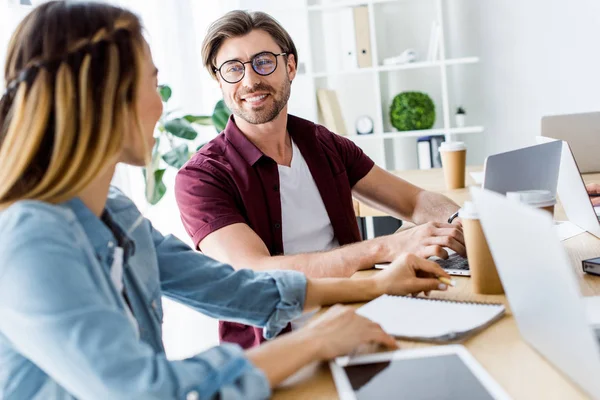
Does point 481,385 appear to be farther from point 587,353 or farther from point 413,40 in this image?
point 413,40

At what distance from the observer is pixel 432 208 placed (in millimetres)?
1997

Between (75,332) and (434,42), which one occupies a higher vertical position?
(434,42)

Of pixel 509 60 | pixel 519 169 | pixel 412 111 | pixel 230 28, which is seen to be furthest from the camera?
pixel 509 60

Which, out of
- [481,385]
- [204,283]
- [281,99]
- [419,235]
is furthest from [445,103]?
[481,385]

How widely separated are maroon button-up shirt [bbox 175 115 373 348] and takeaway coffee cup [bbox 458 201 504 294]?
0.65m

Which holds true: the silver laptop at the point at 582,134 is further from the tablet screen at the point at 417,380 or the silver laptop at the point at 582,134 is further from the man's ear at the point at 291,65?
the tablet screen at the point at 417,380

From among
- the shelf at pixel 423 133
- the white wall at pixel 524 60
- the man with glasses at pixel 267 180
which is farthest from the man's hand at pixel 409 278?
the white wall at pixel 524 60

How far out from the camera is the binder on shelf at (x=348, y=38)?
4238 millimetres

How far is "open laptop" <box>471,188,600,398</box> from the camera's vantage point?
0.66 metres

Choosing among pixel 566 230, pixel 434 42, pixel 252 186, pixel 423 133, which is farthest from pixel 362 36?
pixel 566 230

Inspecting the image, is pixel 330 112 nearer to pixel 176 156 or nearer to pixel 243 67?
pixel 176 156

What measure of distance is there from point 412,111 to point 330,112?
49cm

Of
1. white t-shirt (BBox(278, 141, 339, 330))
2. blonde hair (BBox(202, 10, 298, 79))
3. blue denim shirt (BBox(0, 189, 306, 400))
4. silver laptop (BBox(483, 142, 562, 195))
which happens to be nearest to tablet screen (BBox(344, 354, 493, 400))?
blue denim shirt (BBox(0, 189, 306, 400))

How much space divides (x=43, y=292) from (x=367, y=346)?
429 mm
